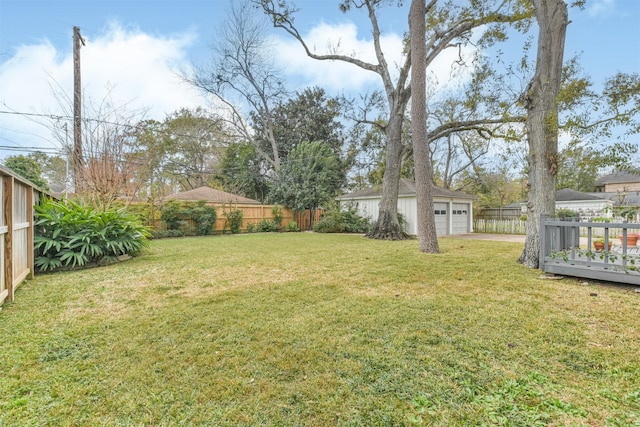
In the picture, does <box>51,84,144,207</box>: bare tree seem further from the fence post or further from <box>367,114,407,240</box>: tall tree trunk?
the fence post

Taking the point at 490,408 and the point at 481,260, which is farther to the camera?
the point at 481,260

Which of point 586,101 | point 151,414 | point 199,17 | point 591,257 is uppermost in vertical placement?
point 199,17

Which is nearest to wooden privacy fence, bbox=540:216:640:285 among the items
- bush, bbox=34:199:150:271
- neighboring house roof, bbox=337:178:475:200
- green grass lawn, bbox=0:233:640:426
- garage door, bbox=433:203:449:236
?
green grass lawn, bbox=0:233:640:426

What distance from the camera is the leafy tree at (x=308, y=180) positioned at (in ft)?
57.3

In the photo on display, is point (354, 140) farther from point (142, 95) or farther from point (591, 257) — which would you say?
point (591, 257)

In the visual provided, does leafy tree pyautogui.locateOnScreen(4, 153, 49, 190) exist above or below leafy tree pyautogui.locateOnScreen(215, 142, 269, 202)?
below

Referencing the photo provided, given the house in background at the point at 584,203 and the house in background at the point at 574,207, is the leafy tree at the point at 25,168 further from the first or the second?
the house in background at the point at 584,203

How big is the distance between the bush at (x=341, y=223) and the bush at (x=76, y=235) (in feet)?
32.9

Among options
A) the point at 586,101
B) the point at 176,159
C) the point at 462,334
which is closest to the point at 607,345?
the point at 462,334

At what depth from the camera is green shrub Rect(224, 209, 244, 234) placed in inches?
594

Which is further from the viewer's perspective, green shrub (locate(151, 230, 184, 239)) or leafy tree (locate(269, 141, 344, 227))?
leafy tree (locate(269, 141, 344, 227))

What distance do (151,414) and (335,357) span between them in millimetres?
1224

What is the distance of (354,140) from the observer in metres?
16.5

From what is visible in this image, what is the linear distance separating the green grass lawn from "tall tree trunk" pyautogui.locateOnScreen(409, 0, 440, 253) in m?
3.67
